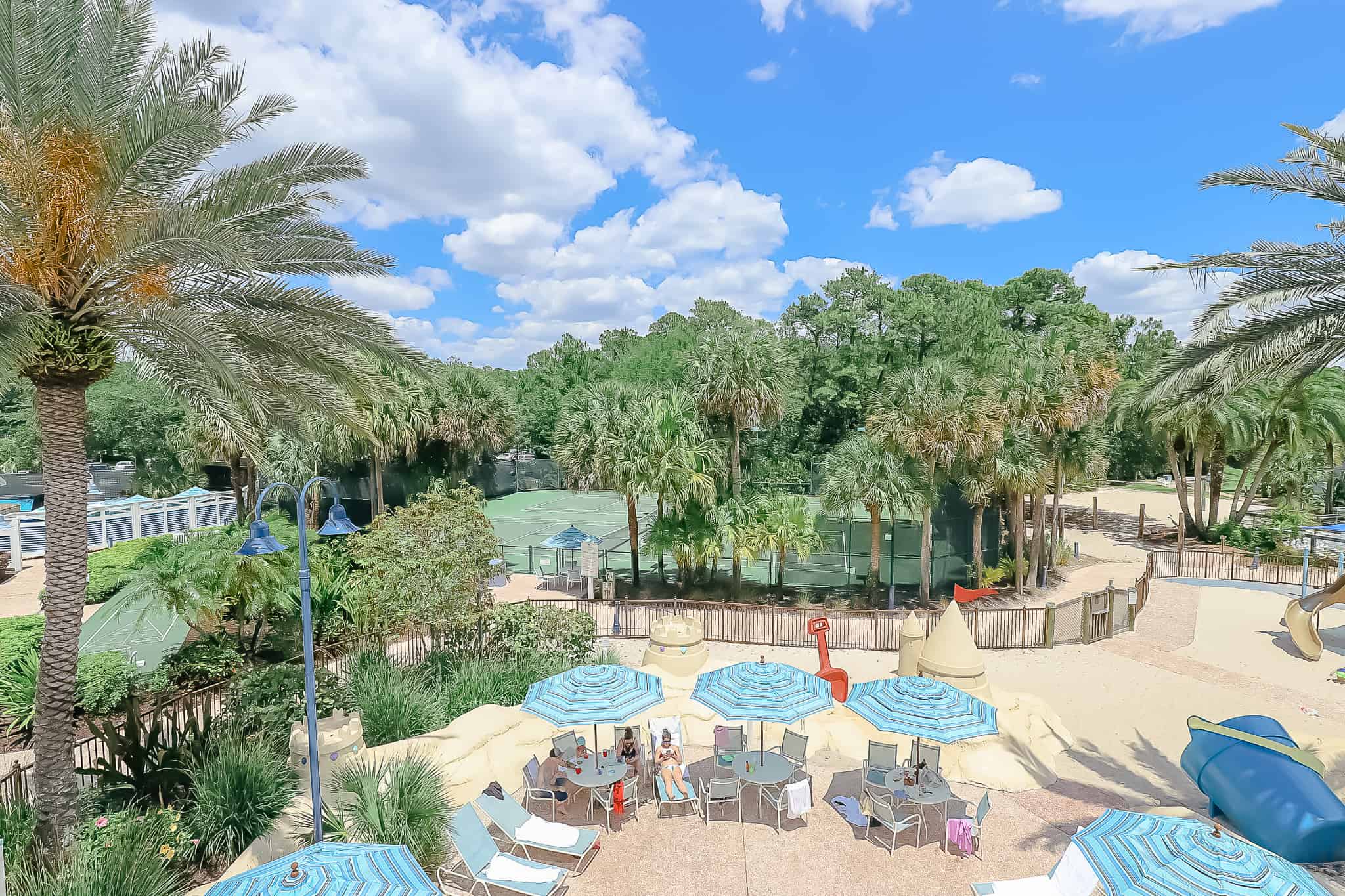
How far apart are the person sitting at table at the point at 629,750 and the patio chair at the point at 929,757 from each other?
3829mm

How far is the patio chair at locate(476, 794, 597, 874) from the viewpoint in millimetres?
8375

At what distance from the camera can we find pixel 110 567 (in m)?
20.6

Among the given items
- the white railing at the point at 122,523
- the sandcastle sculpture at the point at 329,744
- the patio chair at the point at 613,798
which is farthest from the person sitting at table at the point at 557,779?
the white railing at the point at 122,523

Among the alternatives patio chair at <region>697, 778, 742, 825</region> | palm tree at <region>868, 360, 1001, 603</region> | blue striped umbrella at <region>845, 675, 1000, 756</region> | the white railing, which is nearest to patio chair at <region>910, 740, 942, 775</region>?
blue striped umbrella at <region>845, 675, 1000, 756</region>

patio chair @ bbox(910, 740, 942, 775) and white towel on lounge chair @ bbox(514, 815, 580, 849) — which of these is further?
patio chair @ bbox(910, 740, 942, 775)

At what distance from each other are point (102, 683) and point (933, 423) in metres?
20.2

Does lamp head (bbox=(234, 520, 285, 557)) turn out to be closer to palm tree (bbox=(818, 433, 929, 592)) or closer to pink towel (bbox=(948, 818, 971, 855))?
pink towel (bbox=(948, 818, 971, 855))

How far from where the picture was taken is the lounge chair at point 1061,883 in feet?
23.4

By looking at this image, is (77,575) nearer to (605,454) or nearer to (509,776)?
(509,776)

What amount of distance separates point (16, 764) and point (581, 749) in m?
6.72

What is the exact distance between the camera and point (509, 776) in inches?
416

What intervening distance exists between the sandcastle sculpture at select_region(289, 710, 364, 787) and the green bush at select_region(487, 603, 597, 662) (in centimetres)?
533

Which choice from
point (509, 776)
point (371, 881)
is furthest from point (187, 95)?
point (509, 776)

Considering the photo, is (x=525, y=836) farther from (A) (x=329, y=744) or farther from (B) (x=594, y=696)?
(A) (x=329, y=744)
